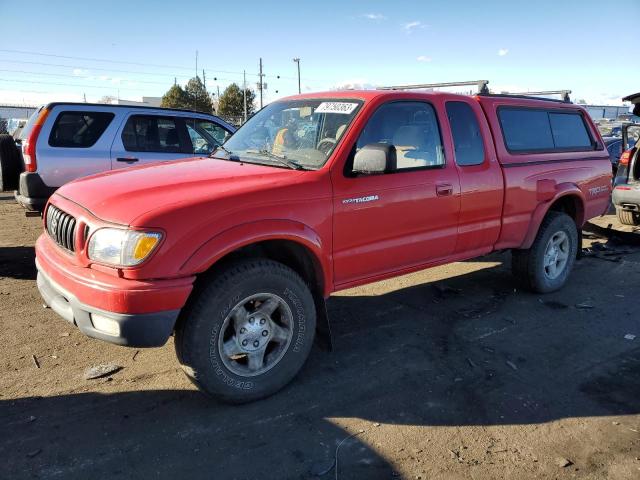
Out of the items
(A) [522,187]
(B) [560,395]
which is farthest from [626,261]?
(B) [560,395]

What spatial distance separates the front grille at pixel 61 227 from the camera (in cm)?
306

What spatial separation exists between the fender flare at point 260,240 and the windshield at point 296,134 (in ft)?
1.85

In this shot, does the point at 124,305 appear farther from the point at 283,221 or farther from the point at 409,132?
the point at 409,132

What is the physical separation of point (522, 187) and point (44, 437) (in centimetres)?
433

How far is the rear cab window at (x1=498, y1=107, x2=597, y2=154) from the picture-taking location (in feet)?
15.8

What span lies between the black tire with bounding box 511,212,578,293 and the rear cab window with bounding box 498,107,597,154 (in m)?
0.77

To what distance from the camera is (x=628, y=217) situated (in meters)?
8.43

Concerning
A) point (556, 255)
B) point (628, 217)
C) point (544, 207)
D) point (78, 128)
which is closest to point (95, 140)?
point (78, 128)

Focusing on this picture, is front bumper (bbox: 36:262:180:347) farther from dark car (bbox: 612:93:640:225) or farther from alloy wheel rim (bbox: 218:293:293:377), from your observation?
dark car (bbox: 612:93:640:225)

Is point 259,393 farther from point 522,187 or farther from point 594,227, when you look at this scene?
point 594,227

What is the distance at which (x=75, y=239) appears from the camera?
292cm

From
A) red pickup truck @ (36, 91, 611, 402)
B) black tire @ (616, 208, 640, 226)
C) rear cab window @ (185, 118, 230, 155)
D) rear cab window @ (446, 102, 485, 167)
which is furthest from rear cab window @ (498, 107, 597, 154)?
rear cab window @ (185, 118, 230, 155)

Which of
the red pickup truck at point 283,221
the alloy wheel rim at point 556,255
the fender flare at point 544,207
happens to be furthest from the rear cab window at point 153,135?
the alloy wheel rim at point 556,255

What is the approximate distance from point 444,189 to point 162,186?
2.24 metres
